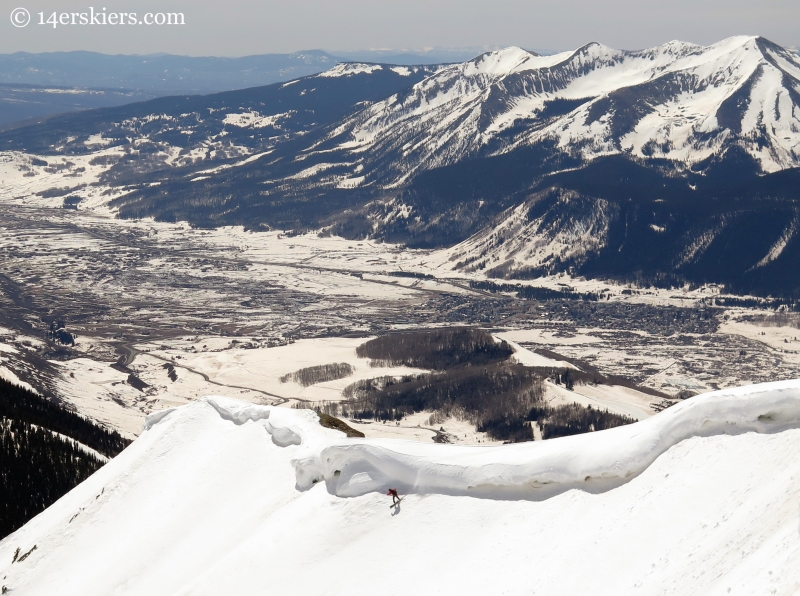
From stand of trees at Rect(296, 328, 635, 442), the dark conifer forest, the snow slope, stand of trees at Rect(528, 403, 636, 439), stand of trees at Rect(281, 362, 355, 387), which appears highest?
the snow slope

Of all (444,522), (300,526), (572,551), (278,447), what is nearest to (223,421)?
(278,447)

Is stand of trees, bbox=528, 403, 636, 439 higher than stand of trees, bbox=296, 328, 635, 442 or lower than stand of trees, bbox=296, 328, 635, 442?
higher

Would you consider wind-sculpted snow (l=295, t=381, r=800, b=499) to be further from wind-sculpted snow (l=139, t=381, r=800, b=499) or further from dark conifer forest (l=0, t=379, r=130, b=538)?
dark conifer forest (l=0, t=379, r=130, b=538)

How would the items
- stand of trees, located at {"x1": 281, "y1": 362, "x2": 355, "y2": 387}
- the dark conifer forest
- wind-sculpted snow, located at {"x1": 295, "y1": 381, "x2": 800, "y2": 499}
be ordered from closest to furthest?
wind-sculpted snow, located at {"x1": 295, "y1": 381, "x2": 800, "y2": 499}, the dark conifer forest, stand of trees, located at {"x1": 281, "y1": 362, "x2": 355, "y2": 387}

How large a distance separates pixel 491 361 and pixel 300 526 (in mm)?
146900

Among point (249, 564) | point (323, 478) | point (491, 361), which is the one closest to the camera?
point (249, 564)

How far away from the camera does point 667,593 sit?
2888 centimetres

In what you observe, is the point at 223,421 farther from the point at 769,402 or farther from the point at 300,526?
the point at 769,402

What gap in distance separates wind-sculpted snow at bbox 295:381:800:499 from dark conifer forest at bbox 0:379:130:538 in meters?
43.0

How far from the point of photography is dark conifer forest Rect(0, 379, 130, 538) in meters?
83.9

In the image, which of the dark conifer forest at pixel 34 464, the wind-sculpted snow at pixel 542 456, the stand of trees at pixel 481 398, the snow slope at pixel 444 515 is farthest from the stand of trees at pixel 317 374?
the wind-sculpted snow at pixel 542 456

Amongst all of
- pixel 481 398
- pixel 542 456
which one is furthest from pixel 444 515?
pixel 481 398

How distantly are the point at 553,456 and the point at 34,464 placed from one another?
64.5 metres

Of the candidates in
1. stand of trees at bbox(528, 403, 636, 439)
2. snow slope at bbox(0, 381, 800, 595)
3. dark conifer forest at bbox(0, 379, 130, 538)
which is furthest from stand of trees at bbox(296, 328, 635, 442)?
snow slope at bbox(0, 381, 800, 595)
